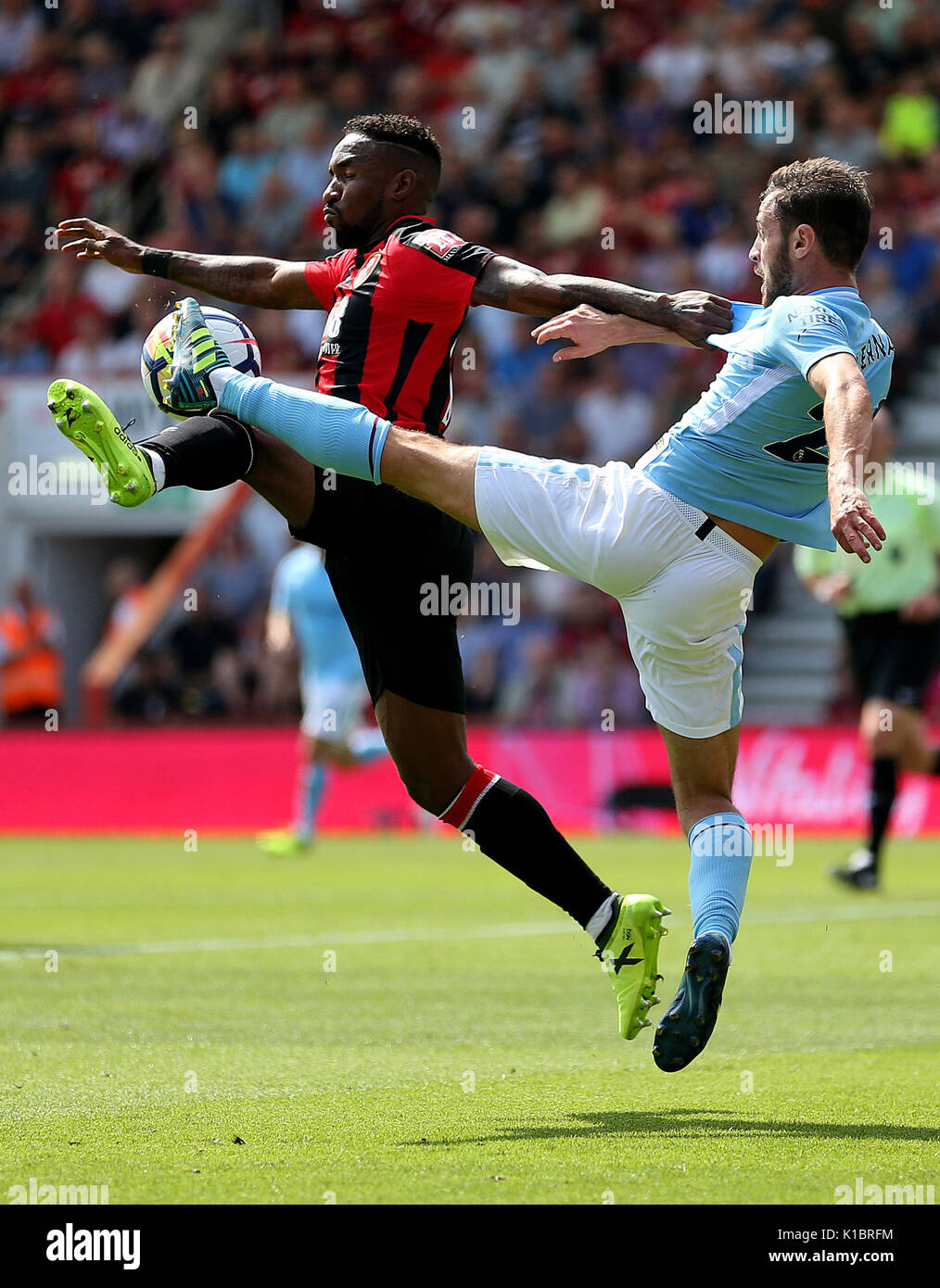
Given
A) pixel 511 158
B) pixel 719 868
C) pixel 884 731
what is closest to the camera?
pixel 719 868

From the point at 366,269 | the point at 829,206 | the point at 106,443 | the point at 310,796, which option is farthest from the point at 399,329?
the point at 310,796

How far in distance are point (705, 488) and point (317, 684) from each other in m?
9.31

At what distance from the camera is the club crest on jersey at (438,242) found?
216 inches

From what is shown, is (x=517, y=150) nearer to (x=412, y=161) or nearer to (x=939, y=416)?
(x=939, y=416)

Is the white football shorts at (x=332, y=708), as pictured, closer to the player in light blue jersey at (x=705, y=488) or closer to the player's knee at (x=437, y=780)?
the player's knee at (x=437, y=780)

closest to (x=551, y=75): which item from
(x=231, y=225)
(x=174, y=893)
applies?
(x=231, y=225)

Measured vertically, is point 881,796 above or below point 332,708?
below

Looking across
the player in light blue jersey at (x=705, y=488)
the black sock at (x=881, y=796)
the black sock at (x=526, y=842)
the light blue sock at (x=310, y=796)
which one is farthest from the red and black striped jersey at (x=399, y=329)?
the light blue sock at (x=310, y=796)

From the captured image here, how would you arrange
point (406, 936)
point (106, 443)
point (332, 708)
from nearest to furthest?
point (106, 443)
point (406, 936)
point (332, 708)

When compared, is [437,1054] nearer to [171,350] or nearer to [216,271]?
[171,350]

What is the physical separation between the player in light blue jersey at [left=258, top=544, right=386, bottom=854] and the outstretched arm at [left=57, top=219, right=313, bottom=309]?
7381mm

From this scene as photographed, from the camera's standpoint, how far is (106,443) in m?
5.08

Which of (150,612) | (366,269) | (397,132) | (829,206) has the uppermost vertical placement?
(397,132)

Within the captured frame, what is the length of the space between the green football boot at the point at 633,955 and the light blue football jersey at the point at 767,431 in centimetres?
112
